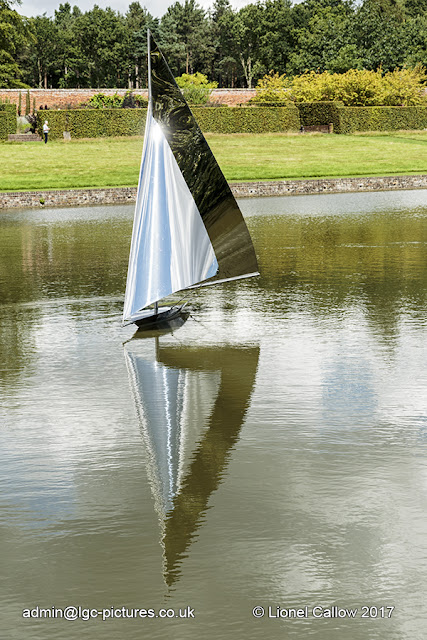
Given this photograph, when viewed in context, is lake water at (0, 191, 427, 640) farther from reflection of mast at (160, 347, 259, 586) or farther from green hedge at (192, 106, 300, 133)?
green hedge at (192, 106, 300, 133)

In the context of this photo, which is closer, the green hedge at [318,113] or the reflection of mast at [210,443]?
the reflection of mast at [210,443]

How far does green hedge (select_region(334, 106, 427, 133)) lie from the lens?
6606cm

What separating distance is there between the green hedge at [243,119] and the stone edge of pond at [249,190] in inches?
856

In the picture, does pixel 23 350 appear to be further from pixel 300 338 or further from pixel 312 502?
pixel 312 502

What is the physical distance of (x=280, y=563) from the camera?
6113 millimetres

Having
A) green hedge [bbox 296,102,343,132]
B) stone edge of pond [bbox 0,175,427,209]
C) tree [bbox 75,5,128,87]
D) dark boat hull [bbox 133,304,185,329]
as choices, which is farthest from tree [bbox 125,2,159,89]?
dark boat hull [bbox 133,304,185,329]

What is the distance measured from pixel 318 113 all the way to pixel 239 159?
1935cm

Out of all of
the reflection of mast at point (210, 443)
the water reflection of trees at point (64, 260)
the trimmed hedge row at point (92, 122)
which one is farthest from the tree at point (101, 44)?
the reflection of mast at point (210, 443)

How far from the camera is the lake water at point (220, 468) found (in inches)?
222

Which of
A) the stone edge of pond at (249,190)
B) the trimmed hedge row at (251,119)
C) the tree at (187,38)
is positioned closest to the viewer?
the stone edge of pond at (249,190)

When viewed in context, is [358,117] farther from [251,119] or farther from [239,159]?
[239,159]

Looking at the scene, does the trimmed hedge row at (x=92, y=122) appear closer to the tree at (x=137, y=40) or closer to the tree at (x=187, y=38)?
the tree at (x=137, y=40)

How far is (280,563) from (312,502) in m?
1.07

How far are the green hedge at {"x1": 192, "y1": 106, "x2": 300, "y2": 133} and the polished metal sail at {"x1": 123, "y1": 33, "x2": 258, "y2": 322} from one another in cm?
4847
